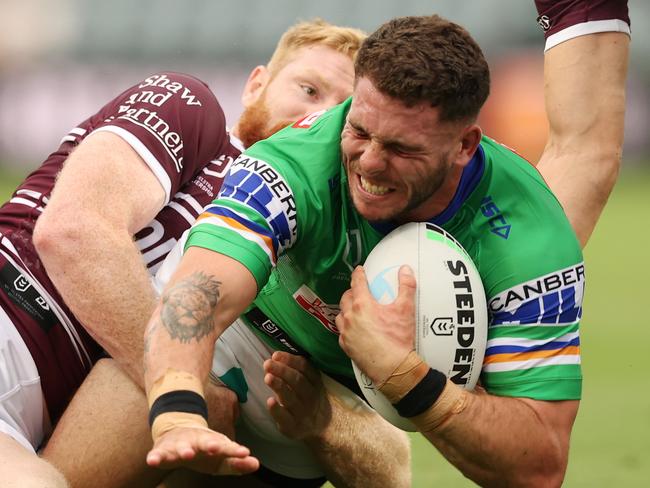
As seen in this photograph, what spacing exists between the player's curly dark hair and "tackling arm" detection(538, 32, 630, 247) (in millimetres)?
1713

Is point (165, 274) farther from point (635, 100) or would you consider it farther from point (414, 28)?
point (635, 100)

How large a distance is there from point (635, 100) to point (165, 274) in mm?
14370

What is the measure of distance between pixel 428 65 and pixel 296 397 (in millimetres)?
1493

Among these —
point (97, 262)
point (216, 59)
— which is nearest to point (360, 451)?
point (97, 262)

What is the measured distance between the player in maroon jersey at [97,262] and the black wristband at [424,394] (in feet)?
2.90

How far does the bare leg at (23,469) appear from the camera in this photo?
3.88 meters

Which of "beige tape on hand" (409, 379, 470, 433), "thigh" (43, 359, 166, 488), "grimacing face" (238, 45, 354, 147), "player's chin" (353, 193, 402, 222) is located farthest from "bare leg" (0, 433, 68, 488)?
"grimacing face" (238, 45, 354, 147)

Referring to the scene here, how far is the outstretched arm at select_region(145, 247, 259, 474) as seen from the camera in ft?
10.7

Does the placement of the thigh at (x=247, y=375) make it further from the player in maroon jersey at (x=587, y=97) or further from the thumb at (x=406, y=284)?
the player in maroon jersey at (x=587, y=97)

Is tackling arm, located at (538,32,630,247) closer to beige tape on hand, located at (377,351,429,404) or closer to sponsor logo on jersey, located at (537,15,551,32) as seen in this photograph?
sponsor logo on jersey, located at (537,15,551,32)

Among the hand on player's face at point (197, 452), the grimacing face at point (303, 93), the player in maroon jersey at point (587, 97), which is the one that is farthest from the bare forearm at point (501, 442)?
the grimacing face at point (303, 93)

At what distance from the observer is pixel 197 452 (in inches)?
127

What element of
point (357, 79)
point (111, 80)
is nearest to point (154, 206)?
point (357, 79)

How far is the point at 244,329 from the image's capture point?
16.5 feet
